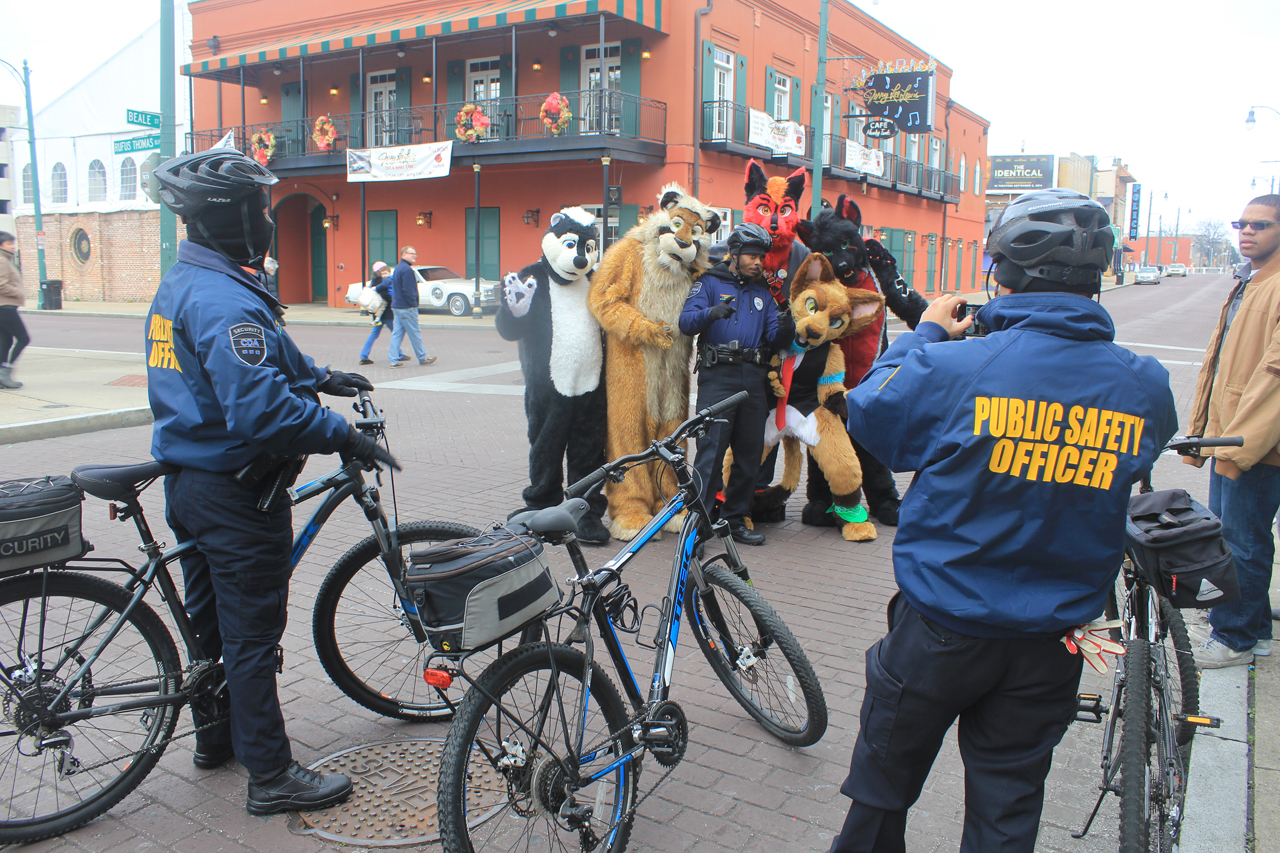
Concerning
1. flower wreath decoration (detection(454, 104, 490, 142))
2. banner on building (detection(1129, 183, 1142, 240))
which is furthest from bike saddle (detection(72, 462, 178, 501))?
banner on building (detection(1129, 183, 1142, 240))

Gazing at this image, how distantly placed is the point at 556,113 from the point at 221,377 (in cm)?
2155

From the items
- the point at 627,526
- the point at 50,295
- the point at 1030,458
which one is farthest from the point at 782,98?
the point at 1030,458

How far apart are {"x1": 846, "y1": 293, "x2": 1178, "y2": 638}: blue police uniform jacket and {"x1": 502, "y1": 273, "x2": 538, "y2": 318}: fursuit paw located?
3.81 metres

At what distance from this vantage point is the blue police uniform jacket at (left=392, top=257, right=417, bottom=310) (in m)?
13.8

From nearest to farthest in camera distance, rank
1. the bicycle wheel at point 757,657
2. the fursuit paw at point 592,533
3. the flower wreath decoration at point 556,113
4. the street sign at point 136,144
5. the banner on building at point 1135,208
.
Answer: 1. the bicycle wheel at point 757,657
2. the fursuit paw at point 592,533
3. the street sign at point 136,144
4. the flower wreath decoration at point 556,113
5. the banner on building at point 1135,208

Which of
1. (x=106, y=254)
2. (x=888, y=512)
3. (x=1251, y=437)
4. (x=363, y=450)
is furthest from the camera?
(x=106, y=254)

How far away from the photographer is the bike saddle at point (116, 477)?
2697mm

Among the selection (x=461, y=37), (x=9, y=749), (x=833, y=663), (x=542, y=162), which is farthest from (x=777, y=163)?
(x=9, y=749)

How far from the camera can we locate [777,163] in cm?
2666

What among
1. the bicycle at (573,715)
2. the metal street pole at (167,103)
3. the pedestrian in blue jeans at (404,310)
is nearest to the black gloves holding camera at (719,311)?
the bicycle at (573,715)

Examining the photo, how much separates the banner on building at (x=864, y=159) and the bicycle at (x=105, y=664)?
2916 cm

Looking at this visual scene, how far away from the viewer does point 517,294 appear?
18.0 feet

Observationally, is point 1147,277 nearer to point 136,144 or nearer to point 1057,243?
point 136,144

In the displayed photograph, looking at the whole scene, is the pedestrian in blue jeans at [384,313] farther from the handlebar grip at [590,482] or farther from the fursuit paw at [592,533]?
the handlebar grip at [590,482]
